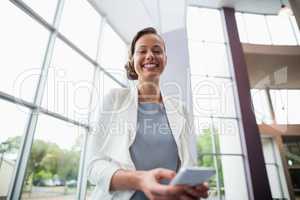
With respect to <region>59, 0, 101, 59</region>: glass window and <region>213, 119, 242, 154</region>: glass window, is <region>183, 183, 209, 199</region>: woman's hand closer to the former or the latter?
<region>59, 0, 101, 59</region>: glass window

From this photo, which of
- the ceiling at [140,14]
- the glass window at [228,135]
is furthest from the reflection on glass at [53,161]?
the glass window at [228,135]

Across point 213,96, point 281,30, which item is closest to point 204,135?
point 213,96

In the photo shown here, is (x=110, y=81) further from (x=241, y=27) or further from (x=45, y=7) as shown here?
(x=241, y=27)

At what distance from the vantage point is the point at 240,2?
6.52 meters

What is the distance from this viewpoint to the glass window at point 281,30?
6.73 metres

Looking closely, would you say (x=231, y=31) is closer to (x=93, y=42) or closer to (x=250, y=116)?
(x=250, y=116)

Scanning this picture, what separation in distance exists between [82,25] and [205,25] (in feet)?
13.0

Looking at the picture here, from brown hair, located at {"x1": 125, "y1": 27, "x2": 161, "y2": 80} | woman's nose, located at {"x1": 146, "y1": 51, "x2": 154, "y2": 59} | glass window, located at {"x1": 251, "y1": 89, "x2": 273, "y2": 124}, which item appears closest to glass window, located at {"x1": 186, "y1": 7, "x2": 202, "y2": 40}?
glass window, located at {"x1": 251, "y1": 89, "x2": 273, "y2": 124}

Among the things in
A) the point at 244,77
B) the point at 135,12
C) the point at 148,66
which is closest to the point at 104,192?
the point at 148,66

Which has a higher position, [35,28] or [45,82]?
[35,28]

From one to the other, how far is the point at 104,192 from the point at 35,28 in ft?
10.1

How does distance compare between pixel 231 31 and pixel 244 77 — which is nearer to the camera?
pixel 244 77

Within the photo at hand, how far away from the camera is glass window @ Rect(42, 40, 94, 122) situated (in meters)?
3.02

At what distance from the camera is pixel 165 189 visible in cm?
47
